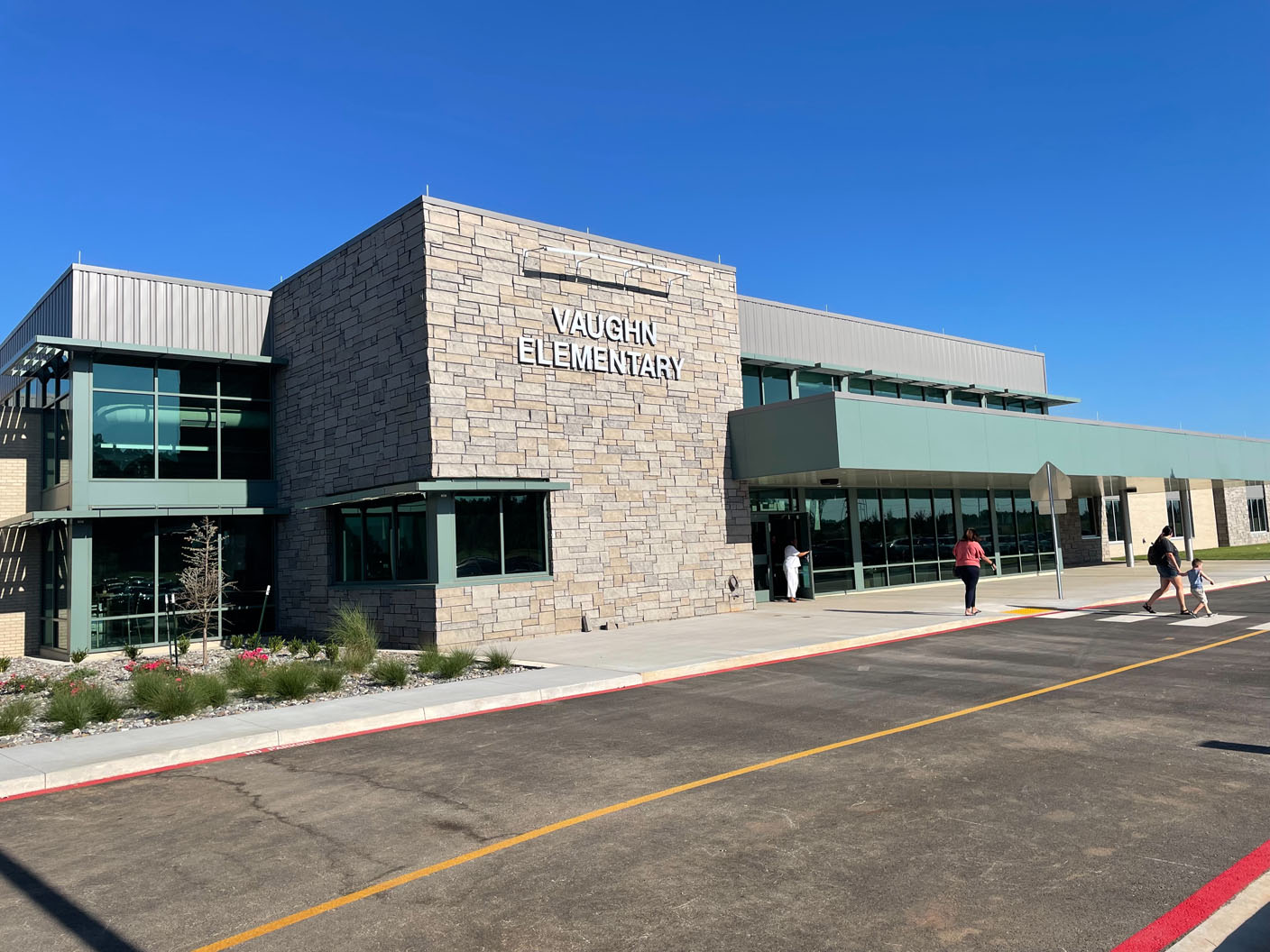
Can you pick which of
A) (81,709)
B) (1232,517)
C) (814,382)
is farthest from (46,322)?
(1232,517)

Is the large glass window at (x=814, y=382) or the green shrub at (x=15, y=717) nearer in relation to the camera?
the green shrub at (x=15, y=717)

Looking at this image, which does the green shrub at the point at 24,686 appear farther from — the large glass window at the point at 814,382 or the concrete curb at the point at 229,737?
the large glass window at the point at 814,382

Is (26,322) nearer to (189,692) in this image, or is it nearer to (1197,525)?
(189,692)

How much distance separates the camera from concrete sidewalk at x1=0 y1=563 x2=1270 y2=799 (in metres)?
8.79

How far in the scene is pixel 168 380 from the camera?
803 inches

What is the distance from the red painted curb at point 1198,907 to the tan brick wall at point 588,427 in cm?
1331

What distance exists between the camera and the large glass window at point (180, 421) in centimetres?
1956

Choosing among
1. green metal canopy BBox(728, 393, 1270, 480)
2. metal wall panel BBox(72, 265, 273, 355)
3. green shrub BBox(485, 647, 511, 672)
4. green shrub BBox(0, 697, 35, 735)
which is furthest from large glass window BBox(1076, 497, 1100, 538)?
green shrub BBox(0, 697, 35, 735)

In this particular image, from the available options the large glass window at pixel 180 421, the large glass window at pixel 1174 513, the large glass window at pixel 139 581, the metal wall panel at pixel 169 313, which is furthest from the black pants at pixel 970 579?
the large glass window at pixel 1174 513

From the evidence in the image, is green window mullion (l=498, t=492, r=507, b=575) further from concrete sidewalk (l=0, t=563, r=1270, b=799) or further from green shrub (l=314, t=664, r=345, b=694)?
green shrub (l=314, t=664, r=345, b=694)

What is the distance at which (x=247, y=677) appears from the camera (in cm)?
1220

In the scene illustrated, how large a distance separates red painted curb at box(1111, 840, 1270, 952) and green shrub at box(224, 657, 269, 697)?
10.5 m

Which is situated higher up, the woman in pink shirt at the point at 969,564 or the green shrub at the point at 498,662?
the woman in pink shirt at the point at 969,564

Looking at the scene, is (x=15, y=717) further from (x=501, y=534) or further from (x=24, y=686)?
(x=501, y=534)
